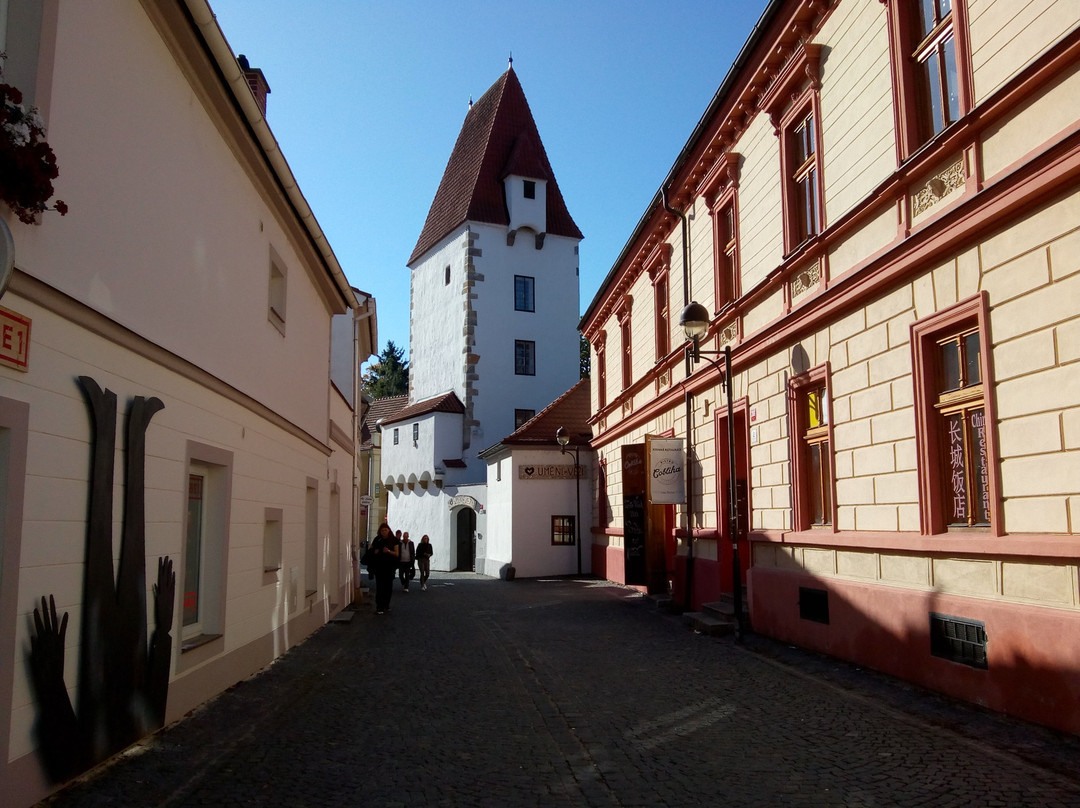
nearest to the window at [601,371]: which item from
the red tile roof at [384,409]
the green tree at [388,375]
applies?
the red tile roof at [384,409]

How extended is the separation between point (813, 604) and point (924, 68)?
6135 mm

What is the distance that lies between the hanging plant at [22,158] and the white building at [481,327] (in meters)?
32.6

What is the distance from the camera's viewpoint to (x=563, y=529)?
2959 cm

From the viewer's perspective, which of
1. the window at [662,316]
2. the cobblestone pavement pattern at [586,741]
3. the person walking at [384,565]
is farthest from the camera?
the window at [662,316]

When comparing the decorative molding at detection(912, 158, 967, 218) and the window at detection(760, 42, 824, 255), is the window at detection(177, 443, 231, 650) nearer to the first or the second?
the decorative molding at detection(912, 158, 967, 218)

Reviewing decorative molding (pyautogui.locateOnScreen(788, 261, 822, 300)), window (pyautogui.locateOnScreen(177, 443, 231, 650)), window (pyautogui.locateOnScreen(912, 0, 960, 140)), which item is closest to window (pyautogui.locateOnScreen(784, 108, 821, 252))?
decorative molding (pyautogui.locateOnScreen(788, 261, 822, 300))

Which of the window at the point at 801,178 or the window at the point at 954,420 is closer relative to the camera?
the window at the point at 954,420

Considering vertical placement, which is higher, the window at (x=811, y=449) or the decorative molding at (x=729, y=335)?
the decorative molding at (x=729, y=335)

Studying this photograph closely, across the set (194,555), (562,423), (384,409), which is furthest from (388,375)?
(194,555)

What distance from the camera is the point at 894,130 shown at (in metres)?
9.60

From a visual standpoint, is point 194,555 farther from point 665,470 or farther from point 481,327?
point 481,327

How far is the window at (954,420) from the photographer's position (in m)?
8.16

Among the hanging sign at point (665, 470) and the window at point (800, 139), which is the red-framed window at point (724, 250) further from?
the hanging sign at point (665, 470)

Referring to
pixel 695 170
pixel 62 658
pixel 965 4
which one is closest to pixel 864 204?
pixel 965 4
